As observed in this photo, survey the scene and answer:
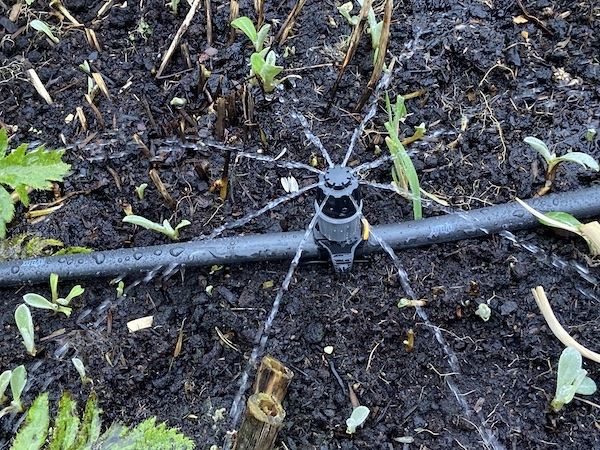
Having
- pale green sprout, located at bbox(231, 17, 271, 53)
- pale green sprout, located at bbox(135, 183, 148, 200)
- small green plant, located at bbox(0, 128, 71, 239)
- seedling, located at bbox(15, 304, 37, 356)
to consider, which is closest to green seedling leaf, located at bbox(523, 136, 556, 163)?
pale green sprout, located at bbox(231, 17, 271, 53)

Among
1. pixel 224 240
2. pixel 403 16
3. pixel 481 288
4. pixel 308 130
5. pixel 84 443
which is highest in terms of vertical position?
pixel 403 16

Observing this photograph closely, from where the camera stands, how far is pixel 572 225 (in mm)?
1505

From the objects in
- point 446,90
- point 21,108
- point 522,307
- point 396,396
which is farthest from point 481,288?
point 21,108

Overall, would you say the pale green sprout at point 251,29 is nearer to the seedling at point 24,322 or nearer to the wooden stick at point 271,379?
the seedling at point 24,322

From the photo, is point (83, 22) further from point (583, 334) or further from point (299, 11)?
point (583, 334)

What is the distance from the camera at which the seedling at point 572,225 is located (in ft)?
4.80

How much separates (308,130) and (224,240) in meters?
0.44

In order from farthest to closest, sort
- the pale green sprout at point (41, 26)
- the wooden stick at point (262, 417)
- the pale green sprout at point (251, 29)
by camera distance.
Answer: the pale green sprout at point (41, 26)
the pale green sprout at point (251, 29)
the wooden stick at point (262, 417)

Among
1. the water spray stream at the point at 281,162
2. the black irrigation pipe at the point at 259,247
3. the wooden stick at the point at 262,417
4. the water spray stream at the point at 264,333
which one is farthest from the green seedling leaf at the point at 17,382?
the water spray stream at the point at 281,162

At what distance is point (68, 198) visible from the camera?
1746mm

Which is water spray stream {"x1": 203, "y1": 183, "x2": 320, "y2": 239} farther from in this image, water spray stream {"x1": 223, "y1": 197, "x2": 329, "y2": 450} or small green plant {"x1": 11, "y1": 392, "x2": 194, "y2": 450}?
small green plant {"x1": 11, "y1": 392, "x2": 194, "y2": 450}

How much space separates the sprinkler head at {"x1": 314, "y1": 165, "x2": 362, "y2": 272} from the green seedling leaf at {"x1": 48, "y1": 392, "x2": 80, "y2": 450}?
2.31 feet

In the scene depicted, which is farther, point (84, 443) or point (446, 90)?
point (446, 90)

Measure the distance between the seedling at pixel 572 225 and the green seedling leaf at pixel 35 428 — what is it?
122cm
